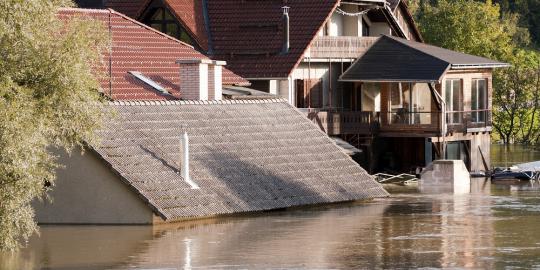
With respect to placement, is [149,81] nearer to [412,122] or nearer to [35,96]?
[35,96]

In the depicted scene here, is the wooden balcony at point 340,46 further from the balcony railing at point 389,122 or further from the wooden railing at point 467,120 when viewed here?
the wooden railing at point 467,120

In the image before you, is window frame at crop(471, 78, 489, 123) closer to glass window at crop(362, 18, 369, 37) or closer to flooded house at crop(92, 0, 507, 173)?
flooded house at crop(92, 0, 507, 173)

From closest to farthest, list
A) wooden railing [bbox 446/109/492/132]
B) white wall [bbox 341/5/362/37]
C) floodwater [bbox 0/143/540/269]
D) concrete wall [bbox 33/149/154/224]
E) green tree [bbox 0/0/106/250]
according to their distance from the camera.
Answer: green tree [bbox 0/0/106/250] → floodwater [bbox 0/143/540/269] → concrete wall [bbox 33/149/154/224] → wooden railing [bbox 446/109/492/132] → white wall [bbox 341/5/362/37]

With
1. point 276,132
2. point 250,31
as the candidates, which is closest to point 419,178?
point 250,31

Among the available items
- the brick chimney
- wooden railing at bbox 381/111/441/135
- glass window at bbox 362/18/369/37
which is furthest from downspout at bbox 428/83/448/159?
the brick chimney

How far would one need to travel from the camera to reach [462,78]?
60.0 m

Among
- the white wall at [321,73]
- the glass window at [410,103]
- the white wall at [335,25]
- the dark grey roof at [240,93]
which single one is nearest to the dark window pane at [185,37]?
the white wall at [321,73]

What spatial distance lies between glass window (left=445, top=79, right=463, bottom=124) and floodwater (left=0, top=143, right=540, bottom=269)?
15.2m

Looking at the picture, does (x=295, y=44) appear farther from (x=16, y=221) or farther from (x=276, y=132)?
(x=16, y=221)

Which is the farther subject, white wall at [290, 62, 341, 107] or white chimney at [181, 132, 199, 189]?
white wall at [290, 62, 341, 107]

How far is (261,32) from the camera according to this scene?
5766cm

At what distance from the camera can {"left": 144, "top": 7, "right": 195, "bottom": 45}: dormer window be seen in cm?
5703

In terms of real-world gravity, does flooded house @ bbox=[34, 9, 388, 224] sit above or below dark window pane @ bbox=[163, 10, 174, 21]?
below

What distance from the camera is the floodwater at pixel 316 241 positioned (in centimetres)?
3061
